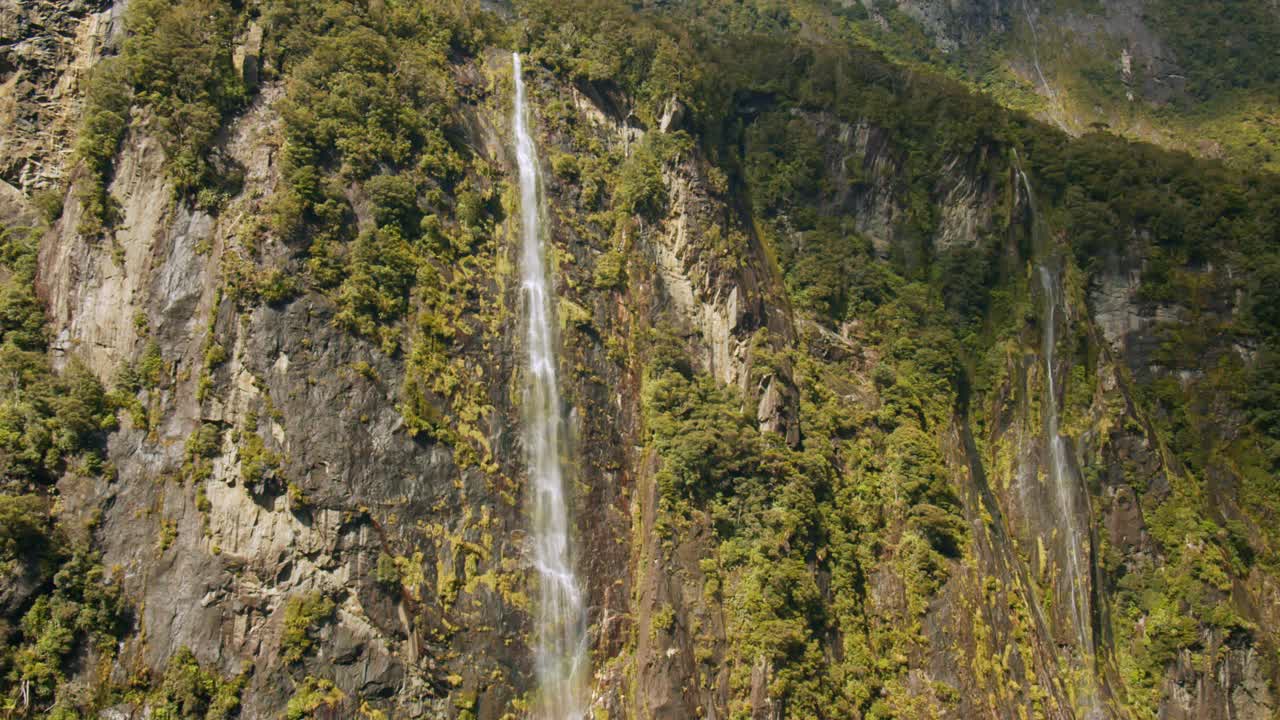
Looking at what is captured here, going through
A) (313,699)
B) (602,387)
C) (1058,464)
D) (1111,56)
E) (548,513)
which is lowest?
(1058,464)

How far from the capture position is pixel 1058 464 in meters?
42.4

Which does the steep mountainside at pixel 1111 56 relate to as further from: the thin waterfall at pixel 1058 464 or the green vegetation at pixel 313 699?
the green vegetation at pixel 313 699

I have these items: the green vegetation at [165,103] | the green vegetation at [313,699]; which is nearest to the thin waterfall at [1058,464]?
the green vegetation at [313,699]

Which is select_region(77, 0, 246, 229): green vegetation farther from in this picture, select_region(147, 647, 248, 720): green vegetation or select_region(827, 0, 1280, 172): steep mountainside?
select_region(827, 0, 1280, 172): steep mountainside

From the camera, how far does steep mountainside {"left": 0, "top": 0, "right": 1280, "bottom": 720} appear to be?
1097 inches

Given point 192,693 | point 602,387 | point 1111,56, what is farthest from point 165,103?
point 1111,56

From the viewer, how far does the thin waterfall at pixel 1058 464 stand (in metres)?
38.9

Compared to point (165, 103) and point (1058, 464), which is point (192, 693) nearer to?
point (165, 103)

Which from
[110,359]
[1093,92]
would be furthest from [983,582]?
[1093,92]

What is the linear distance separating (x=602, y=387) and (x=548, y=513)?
7.84 m

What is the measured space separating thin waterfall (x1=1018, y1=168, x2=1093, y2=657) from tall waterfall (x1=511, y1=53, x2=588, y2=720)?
90.6ft

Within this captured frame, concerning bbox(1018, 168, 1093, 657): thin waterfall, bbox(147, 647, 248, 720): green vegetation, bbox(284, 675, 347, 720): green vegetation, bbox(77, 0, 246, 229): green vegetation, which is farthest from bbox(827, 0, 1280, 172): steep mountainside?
bbox(147, 647, 248, 720): green vegetation

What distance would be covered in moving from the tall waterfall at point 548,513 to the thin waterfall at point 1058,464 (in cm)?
2762

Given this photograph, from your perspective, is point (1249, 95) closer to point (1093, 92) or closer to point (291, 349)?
point (1093, 92)
